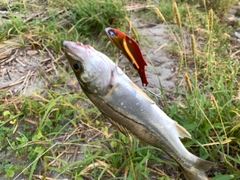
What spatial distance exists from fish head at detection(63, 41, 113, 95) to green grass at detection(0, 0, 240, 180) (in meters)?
0.56

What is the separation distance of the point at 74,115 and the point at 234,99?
122 centimetres

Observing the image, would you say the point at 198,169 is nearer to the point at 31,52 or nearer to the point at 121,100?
the point at 121,100

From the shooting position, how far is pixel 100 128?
2498 mm

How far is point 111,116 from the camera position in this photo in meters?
1.60

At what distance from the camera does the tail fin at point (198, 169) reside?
1.75 metres

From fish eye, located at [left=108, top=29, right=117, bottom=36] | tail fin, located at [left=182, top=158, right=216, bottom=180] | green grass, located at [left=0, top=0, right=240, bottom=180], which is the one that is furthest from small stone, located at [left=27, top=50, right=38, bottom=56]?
tail fin, located at [left=182, top=158, right=216, bottom=180]

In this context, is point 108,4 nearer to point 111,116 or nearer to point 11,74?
point 11,74

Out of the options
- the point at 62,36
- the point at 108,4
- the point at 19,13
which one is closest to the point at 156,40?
the point at 108,4

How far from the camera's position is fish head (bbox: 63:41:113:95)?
150 centimetres

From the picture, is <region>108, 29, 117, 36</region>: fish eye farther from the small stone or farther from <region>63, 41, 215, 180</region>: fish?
the small stone

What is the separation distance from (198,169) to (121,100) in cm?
61

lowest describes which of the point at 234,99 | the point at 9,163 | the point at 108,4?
the point at 9,163

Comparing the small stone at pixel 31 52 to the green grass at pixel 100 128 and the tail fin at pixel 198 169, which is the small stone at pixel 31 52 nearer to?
the green grass at pixel 100 128

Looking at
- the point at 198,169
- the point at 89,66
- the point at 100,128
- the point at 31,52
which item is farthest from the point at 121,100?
the point at 31,52
